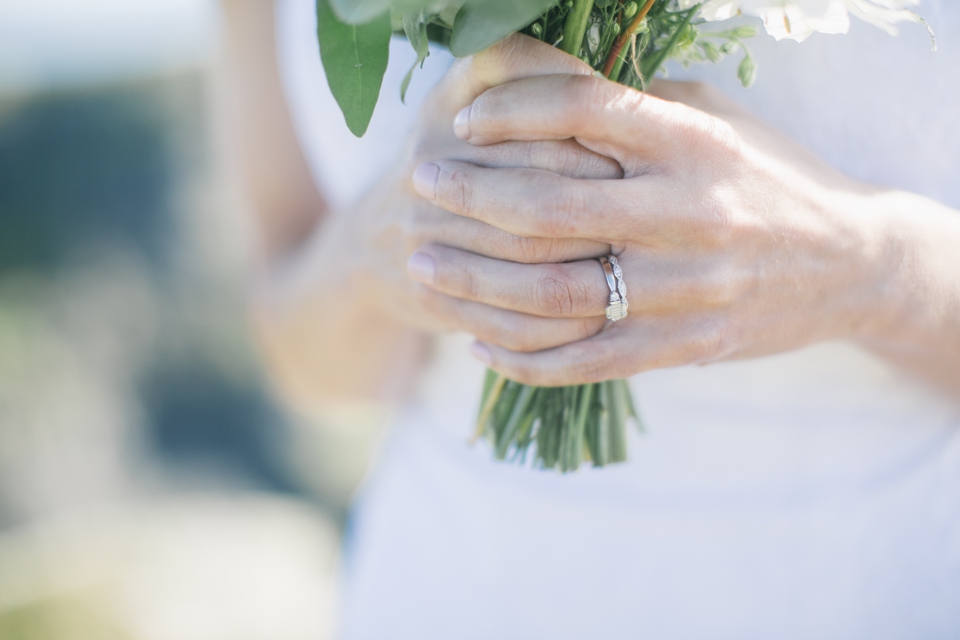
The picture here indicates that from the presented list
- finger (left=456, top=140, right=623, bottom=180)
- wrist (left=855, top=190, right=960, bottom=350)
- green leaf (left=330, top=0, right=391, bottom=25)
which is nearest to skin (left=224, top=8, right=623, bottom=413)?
finger (left=456, top=140, right=623, bottom=180)

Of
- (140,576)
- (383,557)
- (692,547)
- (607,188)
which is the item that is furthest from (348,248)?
(140,576)

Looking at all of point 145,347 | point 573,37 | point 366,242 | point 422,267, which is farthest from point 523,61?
point 145,347

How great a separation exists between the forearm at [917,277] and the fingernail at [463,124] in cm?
54

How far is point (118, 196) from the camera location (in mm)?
5297

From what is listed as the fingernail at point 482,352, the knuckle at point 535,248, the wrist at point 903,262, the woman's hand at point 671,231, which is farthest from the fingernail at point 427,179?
the wrist at point 903,262

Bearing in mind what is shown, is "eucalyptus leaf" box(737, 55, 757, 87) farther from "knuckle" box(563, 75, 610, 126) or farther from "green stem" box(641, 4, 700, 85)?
"knuckle" box(563, 75, 610, 126)

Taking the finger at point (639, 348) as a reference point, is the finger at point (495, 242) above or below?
above

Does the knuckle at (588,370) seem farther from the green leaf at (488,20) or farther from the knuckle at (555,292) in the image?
the green leaf at (488,20)

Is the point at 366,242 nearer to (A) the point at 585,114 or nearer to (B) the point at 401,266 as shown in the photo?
(B) the point at 401,266

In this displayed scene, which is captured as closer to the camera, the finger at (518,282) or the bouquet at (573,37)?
the bouquet at (573,37)

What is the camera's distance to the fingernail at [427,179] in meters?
0.77

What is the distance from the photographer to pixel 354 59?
2.13 feet

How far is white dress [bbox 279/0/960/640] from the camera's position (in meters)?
0.93

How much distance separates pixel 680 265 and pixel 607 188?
126mm
